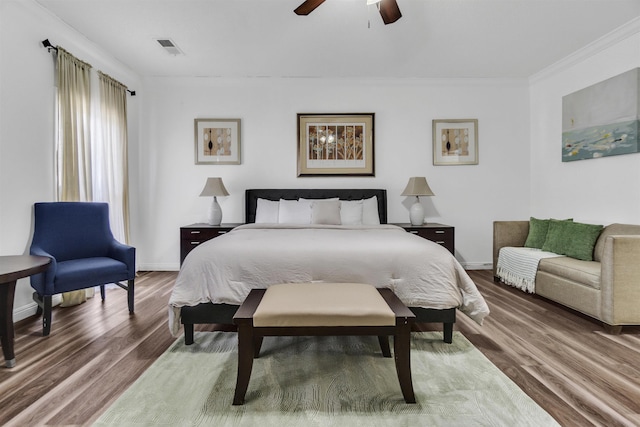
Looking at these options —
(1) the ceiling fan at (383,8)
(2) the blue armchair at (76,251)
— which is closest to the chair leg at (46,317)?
(2) the blue armchair at (76,251)

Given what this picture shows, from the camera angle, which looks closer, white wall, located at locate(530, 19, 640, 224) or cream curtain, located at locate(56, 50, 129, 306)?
cream curtain, located at locate(56, 50, 129, 306)

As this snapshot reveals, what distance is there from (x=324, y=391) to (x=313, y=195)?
10.5ft

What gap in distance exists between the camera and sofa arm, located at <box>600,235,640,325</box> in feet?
8.43

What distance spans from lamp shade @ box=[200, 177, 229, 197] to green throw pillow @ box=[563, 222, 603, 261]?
3.91 metres

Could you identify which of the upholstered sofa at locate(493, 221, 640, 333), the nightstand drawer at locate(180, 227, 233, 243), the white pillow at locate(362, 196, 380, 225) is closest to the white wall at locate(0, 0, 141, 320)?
the nightstand drawer at locate(180, 227, 233, 243)

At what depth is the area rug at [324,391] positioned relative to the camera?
1551mm

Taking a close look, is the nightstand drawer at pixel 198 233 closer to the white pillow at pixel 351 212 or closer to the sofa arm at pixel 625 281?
the white pillow at pixel 351 212

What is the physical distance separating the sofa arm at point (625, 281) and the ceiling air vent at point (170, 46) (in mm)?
4485

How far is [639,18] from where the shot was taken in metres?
3.24

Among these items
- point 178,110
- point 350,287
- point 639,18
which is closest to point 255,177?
point 178,110

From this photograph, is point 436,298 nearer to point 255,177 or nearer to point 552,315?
point 552,315

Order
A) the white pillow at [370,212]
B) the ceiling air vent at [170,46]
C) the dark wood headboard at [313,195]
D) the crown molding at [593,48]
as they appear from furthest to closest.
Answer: the dark wood headboard at [313,195] → the white pillow at [370,212] → the ceiling air vent at [170,46] → the crown molding at [593,48]

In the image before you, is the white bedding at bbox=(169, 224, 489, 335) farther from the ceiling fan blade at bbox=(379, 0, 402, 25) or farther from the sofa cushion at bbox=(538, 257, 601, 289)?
the ceiling fan blade at bbox=(379, 0, 402, 25)

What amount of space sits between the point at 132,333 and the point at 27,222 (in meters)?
1.43
